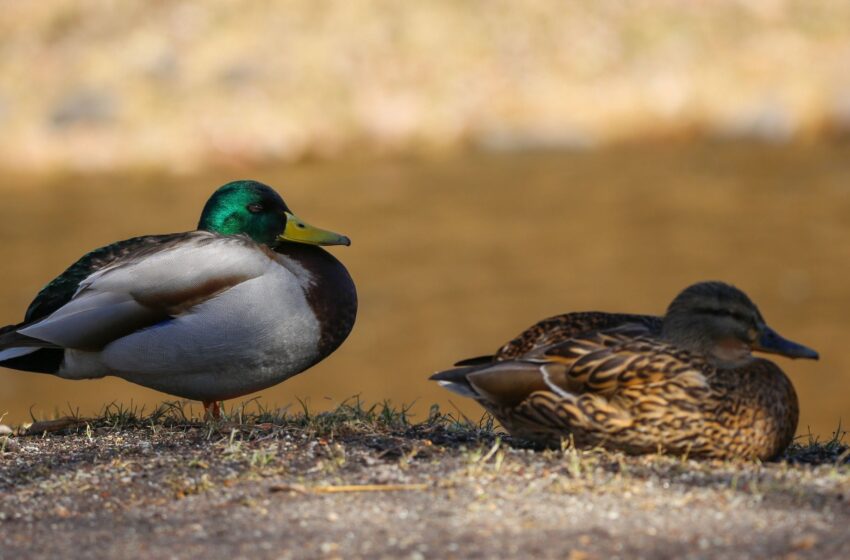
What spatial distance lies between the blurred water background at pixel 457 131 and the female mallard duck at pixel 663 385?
1059 cm

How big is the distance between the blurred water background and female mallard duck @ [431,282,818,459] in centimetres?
1059

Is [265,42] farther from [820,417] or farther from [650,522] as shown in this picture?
[650,522]

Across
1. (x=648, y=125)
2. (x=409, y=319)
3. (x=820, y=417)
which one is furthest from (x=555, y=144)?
(x=820, y=417)

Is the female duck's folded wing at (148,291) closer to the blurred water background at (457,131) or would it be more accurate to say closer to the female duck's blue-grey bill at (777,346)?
the female duck's blue-grey bill at (777,346)

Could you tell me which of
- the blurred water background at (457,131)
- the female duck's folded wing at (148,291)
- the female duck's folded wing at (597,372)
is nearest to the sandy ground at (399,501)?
the female duck's folded wing at (597,372)

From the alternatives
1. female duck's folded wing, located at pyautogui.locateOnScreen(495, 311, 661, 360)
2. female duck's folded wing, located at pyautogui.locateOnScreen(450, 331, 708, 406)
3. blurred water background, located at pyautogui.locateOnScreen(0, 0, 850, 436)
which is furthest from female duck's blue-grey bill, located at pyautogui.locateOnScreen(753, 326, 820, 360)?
blurred water background, located at pyautogui.locateOnScreen(0, 0, 850, 436)

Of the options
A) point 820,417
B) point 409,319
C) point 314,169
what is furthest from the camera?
point 314,169

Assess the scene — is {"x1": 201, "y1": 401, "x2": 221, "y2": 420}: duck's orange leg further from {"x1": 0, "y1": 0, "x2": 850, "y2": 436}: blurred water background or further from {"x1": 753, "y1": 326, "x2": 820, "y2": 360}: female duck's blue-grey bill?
{"x1": 0, "y1": 0, "x2": 850, "y2": 436}: blurred water background

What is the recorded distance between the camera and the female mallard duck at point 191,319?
588 centimetres

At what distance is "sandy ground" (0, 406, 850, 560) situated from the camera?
4.08 meters

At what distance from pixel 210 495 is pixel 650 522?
4.47ft

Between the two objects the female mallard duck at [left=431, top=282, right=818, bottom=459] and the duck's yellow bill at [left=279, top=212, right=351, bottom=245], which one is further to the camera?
the duck's yellow bill at [left=279, top=212, right=351, bottom=245]

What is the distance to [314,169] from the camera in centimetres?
1786

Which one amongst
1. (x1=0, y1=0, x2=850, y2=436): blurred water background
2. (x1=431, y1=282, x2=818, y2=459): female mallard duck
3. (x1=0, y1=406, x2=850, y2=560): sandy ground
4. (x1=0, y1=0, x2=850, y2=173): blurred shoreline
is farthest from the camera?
(x1=0, y1=0, x2=850, y2=173): blurred shoreline
